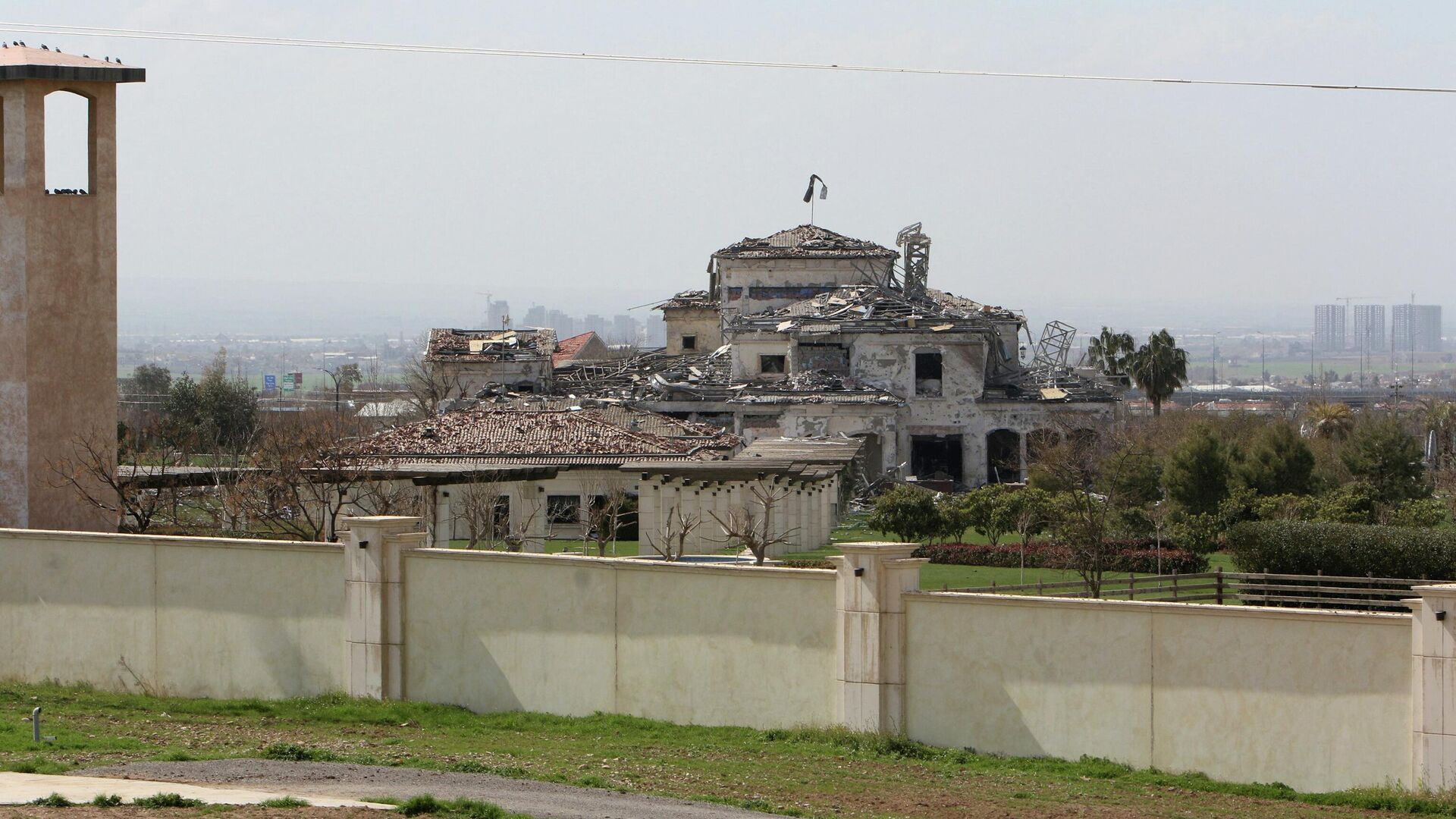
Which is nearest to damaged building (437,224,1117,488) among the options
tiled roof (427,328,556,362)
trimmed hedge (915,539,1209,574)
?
tiled roof (427,328,556,362)

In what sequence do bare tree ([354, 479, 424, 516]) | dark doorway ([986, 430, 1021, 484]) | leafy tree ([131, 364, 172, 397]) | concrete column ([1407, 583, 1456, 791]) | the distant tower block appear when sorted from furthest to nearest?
leafy tree ([131, 364, 172, 397]) → dark doorway ([986, 430, 1021, 484]) → bare tree ([354, 479, 424, 516]) → the distant tower block → concrete column ([1407, 583, 1456, 791])

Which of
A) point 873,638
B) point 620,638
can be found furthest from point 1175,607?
point 620,638

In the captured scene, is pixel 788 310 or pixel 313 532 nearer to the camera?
pixel 313 532

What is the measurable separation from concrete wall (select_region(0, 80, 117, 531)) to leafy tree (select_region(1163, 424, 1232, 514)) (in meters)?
33.8

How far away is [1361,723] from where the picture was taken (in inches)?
668

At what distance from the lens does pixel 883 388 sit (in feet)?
228

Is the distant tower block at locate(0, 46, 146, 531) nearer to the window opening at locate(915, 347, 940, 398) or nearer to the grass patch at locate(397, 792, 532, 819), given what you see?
the grass patch at locate(397, 792, 532, 819)

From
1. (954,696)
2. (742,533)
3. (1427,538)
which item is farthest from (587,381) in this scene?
(954,696)

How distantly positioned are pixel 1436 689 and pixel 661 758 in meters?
7.40

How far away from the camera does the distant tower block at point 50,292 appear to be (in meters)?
27.9

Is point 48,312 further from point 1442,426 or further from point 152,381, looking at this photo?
point 152,381

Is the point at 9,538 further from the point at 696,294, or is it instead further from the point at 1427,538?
the point at 696,294

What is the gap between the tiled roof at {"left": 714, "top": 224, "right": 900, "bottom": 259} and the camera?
81.2 m

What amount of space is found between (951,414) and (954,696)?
51612 millimetres
